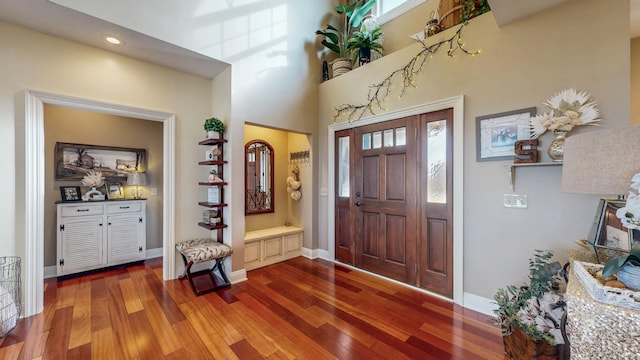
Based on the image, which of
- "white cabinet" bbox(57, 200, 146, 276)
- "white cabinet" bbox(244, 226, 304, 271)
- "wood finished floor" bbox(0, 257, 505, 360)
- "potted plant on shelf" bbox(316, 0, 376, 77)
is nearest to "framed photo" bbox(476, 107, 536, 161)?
"wood finished floor" bbox(0, 257, 505, 360)

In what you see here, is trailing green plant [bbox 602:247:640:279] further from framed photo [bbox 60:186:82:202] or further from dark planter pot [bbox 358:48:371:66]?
framed photo [bbox 60:186:82:202]

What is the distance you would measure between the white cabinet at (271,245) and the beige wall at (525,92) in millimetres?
2539

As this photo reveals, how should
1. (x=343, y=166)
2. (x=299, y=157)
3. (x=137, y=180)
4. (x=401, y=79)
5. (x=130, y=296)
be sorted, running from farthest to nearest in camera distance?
(x=299, y=157)
(x=137, y=180)
(x=343, y=166)
(x=401, y=79)
(x=130, y=296)

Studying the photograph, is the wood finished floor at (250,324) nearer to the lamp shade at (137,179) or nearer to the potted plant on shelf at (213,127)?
the lamp shade at (137,179)

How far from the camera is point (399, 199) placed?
3.07 metres

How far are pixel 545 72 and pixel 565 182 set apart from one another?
1.38m

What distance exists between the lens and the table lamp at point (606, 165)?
98 cm

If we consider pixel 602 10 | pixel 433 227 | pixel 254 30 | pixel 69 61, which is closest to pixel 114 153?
pixel 69 61

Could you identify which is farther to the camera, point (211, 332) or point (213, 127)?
point (213, 127)

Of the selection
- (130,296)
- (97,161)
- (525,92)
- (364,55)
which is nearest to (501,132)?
(525,92)

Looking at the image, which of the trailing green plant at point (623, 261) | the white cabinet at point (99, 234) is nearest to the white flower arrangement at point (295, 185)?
the white cabinet at point (99, 234)

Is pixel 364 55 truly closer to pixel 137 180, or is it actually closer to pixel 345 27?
pixel 345 27

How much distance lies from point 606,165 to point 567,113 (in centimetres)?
118

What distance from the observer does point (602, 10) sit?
6.06ft
